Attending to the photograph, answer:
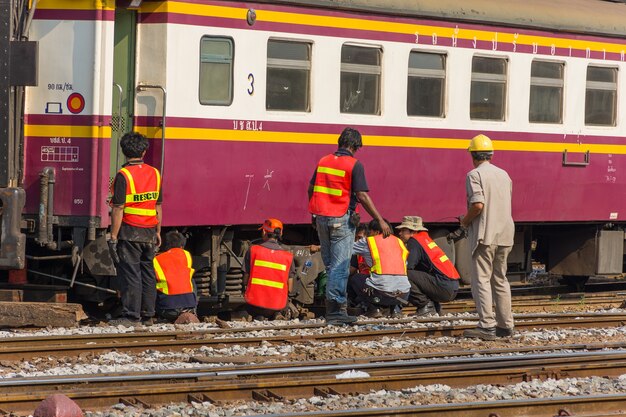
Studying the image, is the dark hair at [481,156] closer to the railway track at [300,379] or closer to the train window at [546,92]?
the railway track at [300,379]

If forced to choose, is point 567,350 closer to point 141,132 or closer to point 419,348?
point 419,348

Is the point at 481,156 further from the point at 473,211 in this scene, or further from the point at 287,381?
the point at 287,381

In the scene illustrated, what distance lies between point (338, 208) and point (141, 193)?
1.81m

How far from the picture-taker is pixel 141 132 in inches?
506

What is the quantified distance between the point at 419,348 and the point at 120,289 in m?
2.96

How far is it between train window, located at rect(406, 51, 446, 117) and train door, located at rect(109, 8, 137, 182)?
3428 millimetres

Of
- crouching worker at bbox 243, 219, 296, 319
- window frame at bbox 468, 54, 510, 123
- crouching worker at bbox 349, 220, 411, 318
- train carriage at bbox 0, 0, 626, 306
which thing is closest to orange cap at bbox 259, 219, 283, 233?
crouching worker at bbox 243, 219, 296, 319

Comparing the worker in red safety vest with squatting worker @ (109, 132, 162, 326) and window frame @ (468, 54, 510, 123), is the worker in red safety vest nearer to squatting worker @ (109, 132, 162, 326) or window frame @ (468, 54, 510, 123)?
window frame @ (468, 54, 510, 123)

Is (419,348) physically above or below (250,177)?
below

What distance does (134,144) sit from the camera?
12.0 m

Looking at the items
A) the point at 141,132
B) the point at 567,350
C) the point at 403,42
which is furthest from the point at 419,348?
the point at 403,42

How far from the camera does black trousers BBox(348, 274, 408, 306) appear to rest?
522 inches

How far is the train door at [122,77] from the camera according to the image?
42.0 feet

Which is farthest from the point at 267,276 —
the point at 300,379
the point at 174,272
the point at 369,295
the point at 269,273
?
the point at 300,379
